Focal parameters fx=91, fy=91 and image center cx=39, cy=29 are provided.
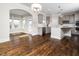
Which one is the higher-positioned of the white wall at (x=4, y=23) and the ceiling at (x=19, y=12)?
the ceiling at (x=19, y=12)

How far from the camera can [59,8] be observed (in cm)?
199

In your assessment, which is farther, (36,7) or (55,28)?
(55,28)

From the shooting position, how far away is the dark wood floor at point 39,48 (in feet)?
6.48

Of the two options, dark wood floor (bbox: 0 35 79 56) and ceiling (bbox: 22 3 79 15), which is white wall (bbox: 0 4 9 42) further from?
ceiling (bbox: 22 3 79 15)

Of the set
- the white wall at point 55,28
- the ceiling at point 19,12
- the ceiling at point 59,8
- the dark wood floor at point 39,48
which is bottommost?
the dark wood floor at point 39,48

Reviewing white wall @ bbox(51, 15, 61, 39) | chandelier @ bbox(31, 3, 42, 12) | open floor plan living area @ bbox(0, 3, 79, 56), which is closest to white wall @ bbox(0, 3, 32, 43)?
open floor plan living area @ bbox(0, 3, 79, 56)

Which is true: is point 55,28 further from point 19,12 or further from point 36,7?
point 19,12

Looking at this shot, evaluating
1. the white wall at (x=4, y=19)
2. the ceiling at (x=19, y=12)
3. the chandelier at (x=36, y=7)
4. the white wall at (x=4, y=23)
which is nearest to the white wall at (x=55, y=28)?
the chandelier at (x=36, y=7)

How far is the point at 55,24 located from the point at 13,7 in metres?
1.00

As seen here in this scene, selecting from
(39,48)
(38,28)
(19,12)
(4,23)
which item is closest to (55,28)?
(38,28)

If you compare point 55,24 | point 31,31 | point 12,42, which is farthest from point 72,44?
point 12,42

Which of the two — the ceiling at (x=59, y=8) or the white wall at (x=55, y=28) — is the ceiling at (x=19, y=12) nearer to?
the ceiling at (x=59, y=8)

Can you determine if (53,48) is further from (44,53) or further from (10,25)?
(10,25)

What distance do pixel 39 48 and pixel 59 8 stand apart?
0.99 meters
